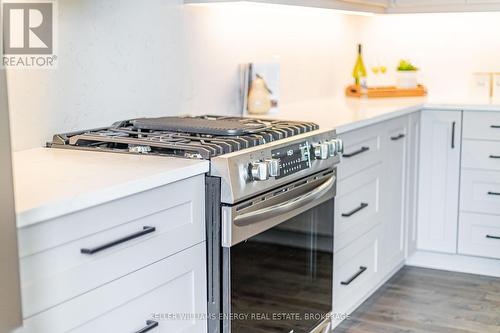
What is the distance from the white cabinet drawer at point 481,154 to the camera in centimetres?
371

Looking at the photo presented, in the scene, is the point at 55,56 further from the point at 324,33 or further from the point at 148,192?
the point at 324,33

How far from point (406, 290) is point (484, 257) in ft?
1.76

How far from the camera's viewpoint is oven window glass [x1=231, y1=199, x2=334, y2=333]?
2109 mm

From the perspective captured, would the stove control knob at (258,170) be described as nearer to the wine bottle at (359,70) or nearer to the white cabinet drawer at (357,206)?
the white cabinet drawer at (357,206)

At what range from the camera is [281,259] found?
234 centimetres

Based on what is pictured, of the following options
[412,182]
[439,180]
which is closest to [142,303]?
[412,182]

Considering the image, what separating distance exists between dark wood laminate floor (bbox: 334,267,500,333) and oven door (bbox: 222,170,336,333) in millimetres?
499

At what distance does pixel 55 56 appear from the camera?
227 cm

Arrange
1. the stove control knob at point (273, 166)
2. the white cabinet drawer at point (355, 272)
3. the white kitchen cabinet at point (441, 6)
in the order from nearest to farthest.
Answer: the stove control knob at point (273, 166)
the white cabinet drawer at point (355, 272)
the white kitchen cabinet at point (441, 6)

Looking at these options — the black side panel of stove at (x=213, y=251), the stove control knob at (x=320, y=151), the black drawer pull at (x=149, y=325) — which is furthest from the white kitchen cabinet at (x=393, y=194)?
the black drawer pull at (x=149, y=325)

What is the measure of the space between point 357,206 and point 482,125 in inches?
40.1

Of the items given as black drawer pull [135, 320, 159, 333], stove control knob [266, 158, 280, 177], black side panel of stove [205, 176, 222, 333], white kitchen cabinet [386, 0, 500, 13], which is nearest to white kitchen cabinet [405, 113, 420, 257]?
white kitchen cabinet [386, 0, 500, 13]

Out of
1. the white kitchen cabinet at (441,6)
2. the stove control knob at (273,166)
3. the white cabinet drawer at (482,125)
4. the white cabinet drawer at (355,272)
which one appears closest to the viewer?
the stove control knob at (273,166)

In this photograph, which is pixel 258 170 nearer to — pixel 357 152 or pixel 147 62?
pixel 147 62
